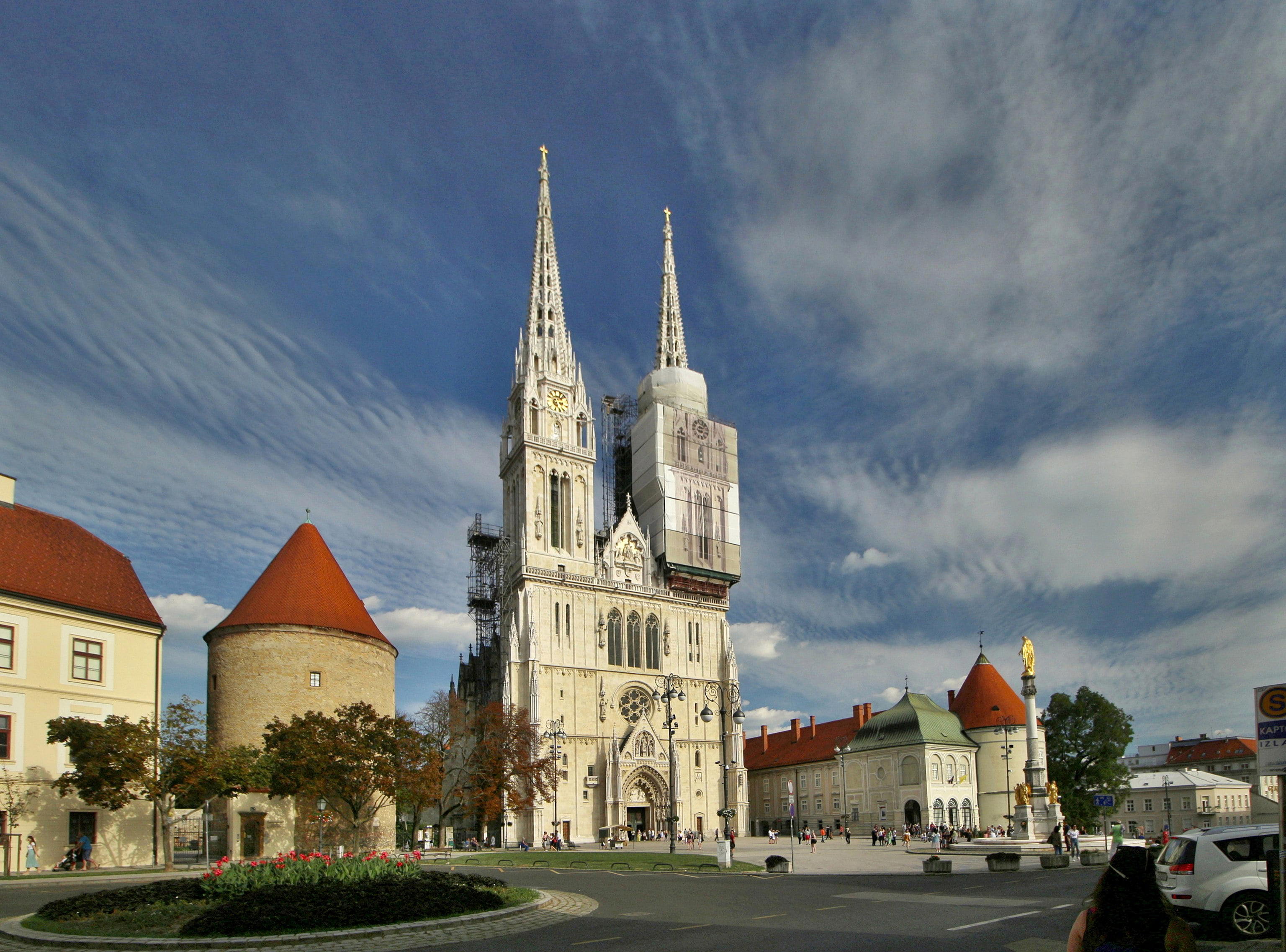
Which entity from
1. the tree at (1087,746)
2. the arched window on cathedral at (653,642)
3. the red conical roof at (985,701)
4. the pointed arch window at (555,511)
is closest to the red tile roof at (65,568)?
the pointed arch window at (555,511)

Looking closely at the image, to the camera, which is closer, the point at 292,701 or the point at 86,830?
the point at 86,830

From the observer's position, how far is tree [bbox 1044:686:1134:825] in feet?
202

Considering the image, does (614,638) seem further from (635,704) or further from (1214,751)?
(1214,751)

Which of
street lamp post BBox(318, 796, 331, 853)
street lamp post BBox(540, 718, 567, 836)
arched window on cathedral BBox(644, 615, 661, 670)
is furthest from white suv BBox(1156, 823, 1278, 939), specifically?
arched window on cathedral BBox(644, 615, 661, 670)

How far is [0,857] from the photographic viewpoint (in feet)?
98.0

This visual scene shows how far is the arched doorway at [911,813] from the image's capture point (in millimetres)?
72062

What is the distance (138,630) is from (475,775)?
22.8 m

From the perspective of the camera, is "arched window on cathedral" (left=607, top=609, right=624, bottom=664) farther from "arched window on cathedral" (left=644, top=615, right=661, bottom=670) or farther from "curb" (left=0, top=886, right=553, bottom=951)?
"curb" (left=0, top=886, right=553, bottom=951)

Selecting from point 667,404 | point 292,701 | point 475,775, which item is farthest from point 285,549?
point 667,404

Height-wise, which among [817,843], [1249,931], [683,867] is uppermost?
[1249,931]

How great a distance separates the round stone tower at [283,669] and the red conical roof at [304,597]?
42 mm

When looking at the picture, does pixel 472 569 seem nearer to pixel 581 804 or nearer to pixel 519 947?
pixel 581 804

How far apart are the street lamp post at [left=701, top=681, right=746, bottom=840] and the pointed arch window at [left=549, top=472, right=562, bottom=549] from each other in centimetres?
1535

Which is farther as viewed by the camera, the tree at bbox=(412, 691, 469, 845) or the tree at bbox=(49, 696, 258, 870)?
the tree at bbox=(412, 691, 469, 845)
